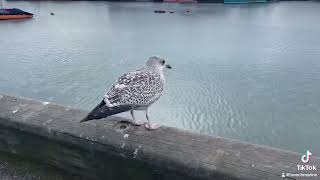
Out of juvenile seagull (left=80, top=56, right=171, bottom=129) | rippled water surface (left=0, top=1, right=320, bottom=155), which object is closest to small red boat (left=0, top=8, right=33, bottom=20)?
rippled water surface (left=0, top=1, right=320, bottom=155)

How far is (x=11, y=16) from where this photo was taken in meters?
16.7

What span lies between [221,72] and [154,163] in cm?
587

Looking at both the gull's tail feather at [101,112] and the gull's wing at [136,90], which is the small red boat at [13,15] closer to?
the gull's wing at [136,90]

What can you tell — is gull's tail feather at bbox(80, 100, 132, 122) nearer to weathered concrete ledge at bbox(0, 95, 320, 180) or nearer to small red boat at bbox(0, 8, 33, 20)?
weathered concrete ledge at bbox(0, 95, 320, 180)

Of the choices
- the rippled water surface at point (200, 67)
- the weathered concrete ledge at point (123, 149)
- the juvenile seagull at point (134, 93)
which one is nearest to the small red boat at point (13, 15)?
the rippled water surface at point (200, 67)

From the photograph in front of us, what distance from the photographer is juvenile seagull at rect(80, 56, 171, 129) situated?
1925mm

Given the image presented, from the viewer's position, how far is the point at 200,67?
7754 millimetres

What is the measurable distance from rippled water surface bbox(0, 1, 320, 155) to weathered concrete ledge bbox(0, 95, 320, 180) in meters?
2.58

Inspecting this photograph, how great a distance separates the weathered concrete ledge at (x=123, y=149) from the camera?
157 centimetres

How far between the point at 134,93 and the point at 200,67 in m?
5.81

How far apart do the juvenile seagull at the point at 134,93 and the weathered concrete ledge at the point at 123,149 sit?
87 millimetres

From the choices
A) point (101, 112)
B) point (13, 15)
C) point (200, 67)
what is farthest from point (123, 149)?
point (13, 15)

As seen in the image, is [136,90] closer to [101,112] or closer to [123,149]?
[101,112]

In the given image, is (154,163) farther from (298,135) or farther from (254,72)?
(254,72)
